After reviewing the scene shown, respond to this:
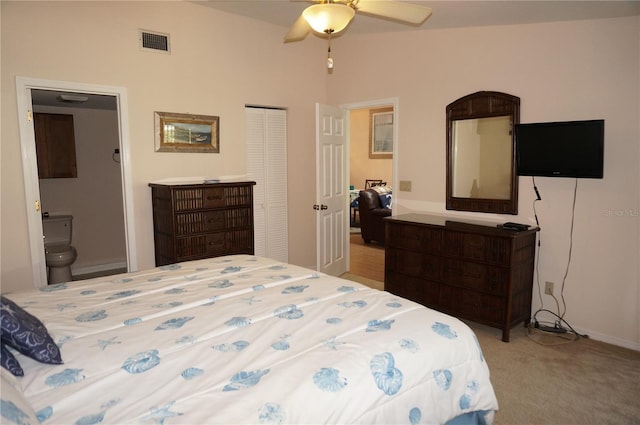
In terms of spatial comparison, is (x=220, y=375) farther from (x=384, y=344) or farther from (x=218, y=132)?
(x=218, y=132)

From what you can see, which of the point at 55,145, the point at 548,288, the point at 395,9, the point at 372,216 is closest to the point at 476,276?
the point at 548,288

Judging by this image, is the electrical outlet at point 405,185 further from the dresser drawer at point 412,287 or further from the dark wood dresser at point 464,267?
the dresser drawer at point 412,287

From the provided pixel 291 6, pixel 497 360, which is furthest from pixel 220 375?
pixel 291 6

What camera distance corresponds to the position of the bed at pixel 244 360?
1189mm

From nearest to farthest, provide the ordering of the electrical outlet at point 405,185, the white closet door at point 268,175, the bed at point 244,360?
the bed at point 244,360 < the electrical outlet at point 405,185 < the white closet door at point 268,175

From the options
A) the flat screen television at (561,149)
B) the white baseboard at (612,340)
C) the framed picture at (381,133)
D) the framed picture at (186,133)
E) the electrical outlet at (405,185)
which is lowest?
the white baseboard at (612,340)

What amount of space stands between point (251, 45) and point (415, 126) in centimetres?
196

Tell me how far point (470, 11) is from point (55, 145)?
4809mm

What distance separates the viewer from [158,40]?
12.2 ft


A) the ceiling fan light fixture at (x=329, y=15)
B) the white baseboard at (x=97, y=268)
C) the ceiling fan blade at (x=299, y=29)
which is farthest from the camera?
the white baseboard at (x=97, y=268)

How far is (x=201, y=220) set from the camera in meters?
3.68

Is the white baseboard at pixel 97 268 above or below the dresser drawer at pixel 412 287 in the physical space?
below

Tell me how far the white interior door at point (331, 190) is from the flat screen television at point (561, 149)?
1.98 metres

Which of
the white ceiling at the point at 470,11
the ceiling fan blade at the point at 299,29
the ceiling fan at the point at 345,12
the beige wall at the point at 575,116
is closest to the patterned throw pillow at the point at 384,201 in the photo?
the beige wall at the point at 575,116
